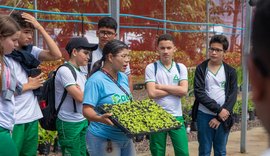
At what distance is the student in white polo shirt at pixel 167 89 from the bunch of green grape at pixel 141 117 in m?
0.81

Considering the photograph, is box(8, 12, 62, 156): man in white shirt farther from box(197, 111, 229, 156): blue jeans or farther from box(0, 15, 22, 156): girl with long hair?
box(197, 111, 229, 156): blue jeans

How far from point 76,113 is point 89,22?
328 centimetres

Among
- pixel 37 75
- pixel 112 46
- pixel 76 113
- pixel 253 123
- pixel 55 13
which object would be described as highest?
pixel 55 13

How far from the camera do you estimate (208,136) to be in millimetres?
5031

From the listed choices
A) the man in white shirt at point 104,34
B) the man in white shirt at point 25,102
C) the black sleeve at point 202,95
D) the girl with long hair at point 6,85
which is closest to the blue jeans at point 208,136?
the black sleeve at point 202,95

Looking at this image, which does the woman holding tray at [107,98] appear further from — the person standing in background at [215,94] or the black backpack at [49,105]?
the person standing in background at [215,94]

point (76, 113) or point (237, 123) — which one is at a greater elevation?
point (76, 113)

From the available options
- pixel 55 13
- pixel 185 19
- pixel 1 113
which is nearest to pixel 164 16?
pixel 185 19

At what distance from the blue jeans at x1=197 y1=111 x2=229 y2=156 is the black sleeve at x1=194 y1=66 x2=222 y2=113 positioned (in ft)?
0.42

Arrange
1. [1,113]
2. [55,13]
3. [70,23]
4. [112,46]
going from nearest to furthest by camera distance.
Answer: [1,113], [112,46], [55,13], [70,23]

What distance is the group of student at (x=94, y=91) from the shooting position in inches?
137

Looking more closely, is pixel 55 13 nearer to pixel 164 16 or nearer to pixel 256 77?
pixel 164 16

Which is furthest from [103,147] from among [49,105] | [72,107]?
[49,105]

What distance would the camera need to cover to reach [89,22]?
23.7ft
